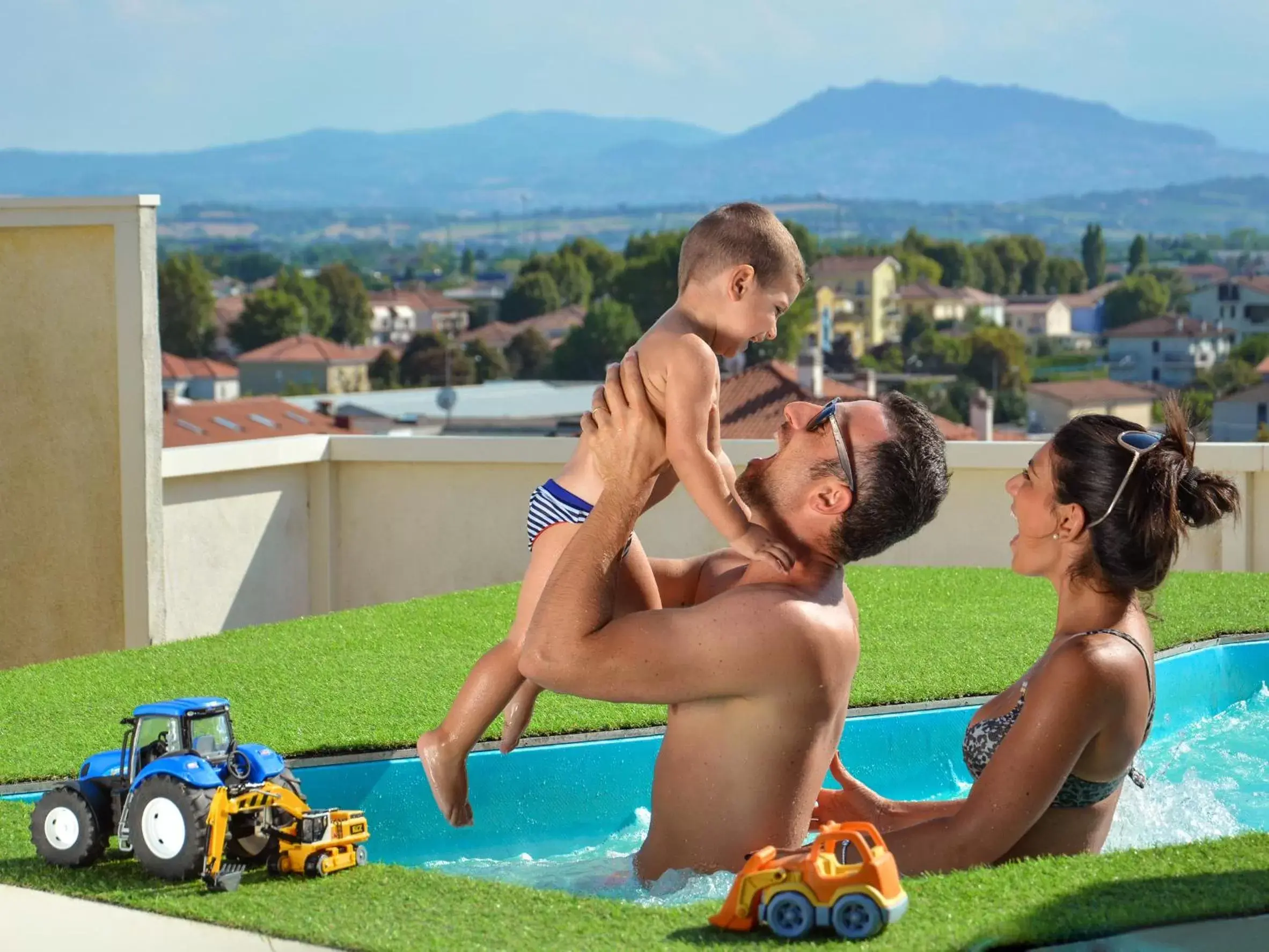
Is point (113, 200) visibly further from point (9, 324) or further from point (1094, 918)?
point (1094, 918)

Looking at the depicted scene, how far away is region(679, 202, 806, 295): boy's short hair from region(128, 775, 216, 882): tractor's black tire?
1620mm

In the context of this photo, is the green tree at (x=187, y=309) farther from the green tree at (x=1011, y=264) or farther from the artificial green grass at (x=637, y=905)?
the artificial green grass at (x=637, y=905)

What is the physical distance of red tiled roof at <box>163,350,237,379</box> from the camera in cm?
11306

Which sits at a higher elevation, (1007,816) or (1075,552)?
(1075,552)

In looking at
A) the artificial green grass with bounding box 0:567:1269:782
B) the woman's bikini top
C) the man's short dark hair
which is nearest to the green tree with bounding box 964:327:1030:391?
the artificial green grass with bounding box 0:567:1269:782

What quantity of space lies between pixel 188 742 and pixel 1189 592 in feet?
18.7

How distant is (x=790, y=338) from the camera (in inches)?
4461

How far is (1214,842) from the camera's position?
10.6ft

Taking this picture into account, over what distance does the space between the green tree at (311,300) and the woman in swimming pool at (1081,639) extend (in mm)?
132959

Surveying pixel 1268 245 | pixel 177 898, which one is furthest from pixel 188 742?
pixel 1268 245

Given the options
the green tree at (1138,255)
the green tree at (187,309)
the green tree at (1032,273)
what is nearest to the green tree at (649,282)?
the green tree at (187,309)

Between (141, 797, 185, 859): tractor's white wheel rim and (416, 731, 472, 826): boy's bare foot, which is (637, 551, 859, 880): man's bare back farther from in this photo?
(141, 797, 185, 859): tractor's white wheel rim

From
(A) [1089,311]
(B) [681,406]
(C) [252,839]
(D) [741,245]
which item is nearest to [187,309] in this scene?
(A) [1089,311]

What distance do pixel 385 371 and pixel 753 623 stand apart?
121768 mm
